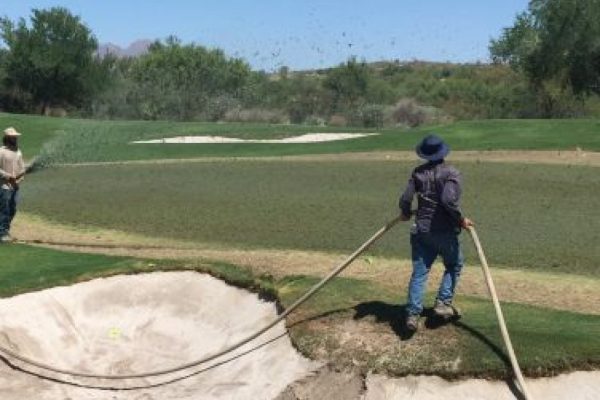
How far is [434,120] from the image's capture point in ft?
237

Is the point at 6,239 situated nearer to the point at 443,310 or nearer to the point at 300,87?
the point at 443,310

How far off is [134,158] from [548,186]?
20.1m

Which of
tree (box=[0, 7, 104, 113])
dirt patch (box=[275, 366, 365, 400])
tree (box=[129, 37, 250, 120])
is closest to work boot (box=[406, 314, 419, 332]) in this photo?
dirt patch (box=[275, 366, 365, 400])

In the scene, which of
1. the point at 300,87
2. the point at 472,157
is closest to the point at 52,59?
the point at 300,87

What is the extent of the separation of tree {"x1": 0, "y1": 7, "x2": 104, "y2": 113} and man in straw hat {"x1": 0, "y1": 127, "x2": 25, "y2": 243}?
57.1 m

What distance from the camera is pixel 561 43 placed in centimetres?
5672

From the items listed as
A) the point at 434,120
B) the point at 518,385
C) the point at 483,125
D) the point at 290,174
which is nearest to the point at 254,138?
the point at 483,125

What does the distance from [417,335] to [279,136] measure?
35.3 metres

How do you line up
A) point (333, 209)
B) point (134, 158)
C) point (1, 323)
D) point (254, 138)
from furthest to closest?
point (254, 138) → point (134, 158) → point (333, 209) → point (1, 323)

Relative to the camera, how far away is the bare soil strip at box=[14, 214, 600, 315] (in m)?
13.2

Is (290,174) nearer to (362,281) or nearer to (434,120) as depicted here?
(362,281)

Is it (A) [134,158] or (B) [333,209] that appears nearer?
(B) [333,209]

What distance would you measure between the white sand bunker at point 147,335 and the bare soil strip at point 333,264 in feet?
4.87

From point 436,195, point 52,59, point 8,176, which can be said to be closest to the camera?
point 436,195
